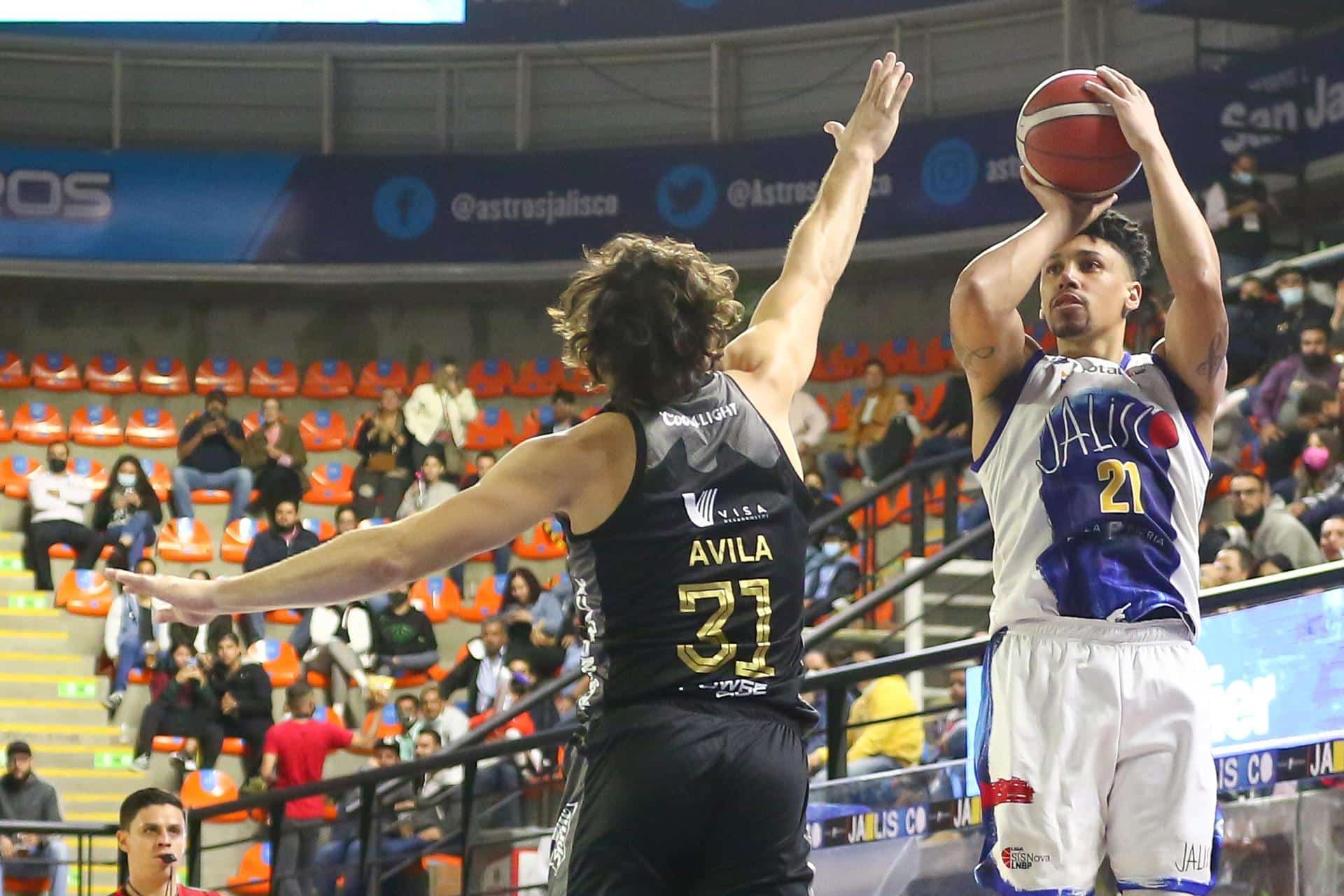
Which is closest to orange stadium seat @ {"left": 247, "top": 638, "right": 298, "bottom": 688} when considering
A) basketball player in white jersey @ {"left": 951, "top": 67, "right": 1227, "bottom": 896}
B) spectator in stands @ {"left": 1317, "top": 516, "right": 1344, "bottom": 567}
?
spectator in stands @ {"left": 1317, "top": 516, "right": 1344, "bottom": 567}

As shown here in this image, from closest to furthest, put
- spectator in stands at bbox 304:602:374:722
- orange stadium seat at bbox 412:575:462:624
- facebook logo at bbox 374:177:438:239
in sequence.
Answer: spectator in stands at bbox 304:602:374:722
orange stadium seat at bbox 412:575:462:624
facebook logo at bbox 374:177:438:239

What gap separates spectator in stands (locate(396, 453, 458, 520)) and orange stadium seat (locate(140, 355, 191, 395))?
399cm

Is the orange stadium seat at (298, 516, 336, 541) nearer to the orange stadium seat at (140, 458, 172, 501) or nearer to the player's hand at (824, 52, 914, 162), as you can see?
the orange stadium seat at (140, 458, 172, 501)

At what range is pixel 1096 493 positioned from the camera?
432 cm

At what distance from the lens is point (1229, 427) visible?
11.8 meters

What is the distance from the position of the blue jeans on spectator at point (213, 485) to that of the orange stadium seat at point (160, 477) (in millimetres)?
208

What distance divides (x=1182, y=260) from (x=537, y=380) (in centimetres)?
1527

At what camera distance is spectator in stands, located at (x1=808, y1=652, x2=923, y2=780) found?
7.91 metres

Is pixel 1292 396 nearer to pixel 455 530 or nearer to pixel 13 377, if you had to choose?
pixel 455 530

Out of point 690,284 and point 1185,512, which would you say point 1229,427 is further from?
point 690,284

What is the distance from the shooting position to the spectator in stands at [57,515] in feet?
54.7

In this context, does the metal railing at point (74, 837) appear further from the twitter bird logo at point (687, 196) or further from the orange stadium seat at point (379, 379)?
the twitter bird logo at point (687, 196)

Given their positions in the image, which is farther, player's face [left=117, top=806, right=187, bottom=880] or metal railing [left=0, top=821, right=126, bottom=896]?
metal railing [left=0, top=821, right=126, bottom=896]

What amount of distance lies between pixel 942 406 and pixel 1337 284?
10.6 feet
